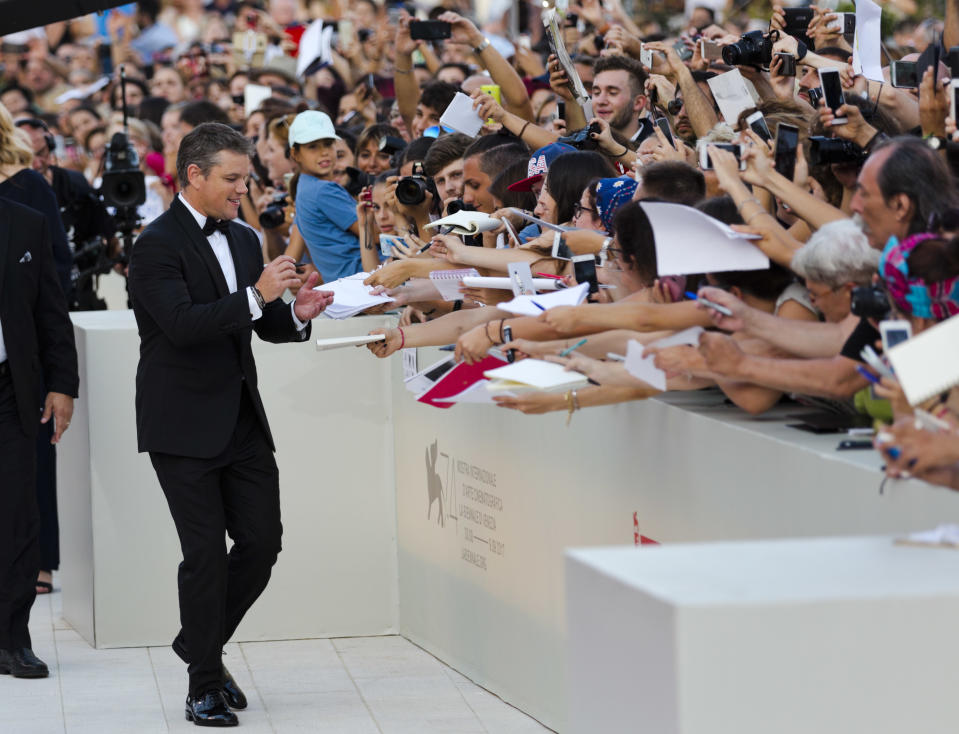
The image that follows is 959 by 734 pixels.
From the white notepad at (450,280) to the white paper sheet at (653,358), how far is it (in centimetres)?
132

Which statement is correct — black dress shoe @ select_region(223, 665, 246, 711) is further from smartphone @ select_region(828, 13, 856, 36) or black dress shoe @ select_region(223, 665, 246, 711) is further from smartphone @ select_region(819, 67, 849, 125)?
smartphone @ select_region(828, 13, 856, 36)

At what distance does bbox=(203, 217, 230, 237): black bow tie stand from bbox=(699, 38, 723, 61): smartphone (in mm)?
2133

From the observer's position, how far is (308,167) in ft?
24.5

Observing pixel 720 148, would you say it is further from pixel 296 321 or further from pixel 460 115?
pixel 460 115

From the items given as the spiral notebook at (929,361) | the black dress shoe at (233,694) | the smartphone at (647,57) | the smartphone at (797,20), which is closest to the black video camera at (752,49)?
the smartphone at (797,20)

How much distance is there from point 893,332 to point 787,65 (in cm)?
248

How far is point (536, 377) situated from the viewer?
3771mm

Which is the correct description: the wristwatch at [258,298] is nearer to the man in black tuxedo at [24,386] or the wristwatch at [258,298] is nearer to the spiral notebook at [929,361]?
the man in black tuxedo at [24,386]

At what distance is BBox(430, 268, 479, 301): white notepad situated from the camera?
15.7ft

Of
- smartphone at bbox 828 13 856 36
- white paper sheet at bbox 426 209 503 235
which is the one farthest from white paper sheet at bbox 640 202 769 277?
smartphone at bbox 828 13 856 36

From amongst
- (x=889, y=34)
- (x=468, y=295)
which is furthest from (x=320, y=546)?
(x=889, y=34)

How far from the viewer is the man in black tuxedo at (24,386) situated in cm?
570

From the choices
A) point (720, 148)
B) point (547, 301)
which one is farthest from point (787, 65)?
point (547, 301)

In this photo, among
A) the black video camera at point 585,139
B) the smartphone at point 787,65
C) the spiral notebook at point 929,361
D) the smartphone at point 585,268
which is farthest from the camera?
the black video camera at point 585,139
